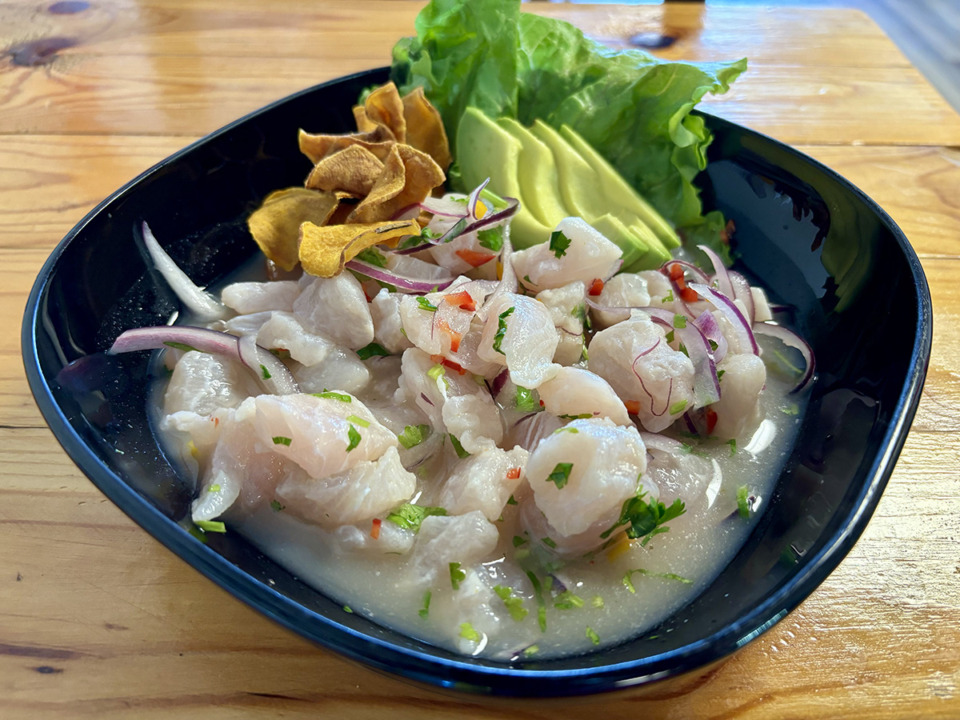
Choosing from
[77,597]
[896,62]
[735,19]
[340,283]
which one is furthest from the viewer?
[735,19]

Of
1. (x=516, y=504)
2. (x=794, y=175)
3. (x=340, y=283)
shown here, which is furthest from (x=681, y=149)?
(x=516, y=504)

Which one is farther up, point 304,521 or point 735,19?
point 735,19

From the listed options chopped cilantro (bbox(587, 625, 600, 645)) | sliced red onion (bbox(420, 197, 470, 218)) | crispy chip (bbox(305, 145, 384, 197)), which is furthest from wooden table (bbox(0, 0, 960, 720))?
sliced red onion (bbox(420, 197, 470, 218))

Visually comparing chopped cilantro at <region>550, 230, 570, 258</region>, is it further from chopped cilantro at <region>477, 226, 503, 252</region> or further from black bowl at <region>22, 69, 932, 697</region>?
black bowl at <region>22, 69, 932, 697</region>

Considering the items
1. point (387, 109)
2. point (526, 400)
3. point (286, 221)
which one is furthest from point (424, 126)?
point (526, 400)

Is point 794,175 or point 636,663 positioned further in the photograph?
point 794,175

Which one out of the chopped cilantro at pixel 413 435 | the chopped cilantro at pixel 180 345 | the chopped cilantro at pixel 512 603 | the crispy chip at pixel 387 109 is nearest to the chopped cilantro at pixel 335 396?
the chopped cilantro at pixel 413 435

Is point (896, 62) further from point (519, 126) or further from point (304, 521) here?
point (304, 521)

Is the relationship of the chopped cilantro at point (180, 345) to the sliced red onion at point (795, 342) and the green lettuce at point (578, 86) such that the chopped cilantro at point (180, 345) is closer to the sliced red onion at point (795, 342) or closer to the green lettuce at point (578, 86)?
the green lettuce at point (578, 86)
